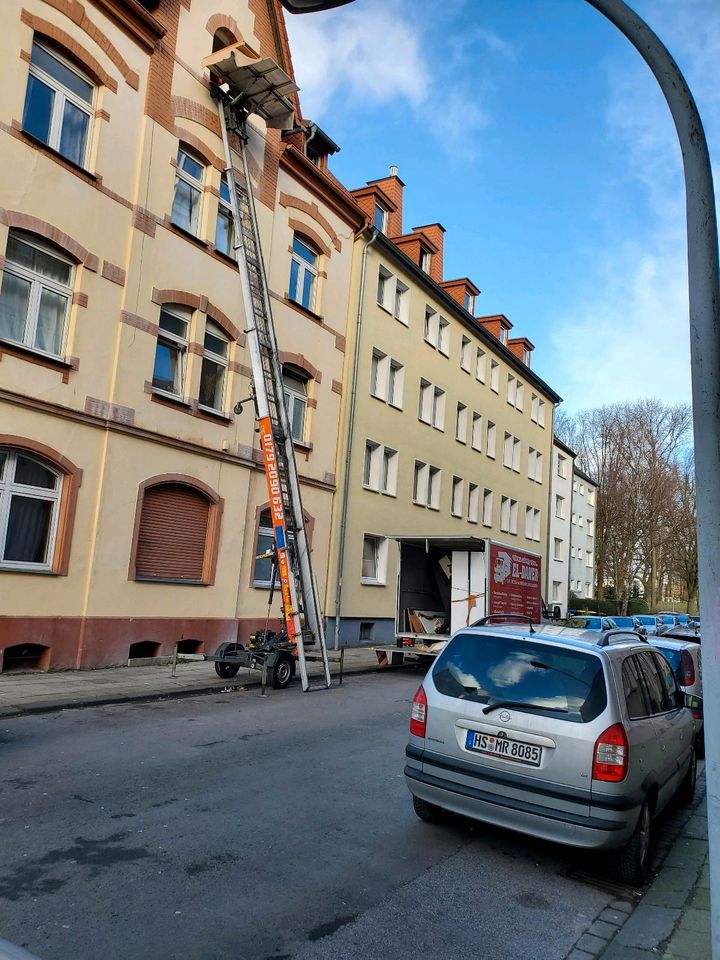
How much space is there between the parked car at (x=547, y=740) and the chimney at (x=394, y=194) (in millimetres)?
24561

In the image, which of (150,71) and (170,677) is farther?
(150,71)

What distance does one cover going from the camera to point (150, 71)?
15.5 metres

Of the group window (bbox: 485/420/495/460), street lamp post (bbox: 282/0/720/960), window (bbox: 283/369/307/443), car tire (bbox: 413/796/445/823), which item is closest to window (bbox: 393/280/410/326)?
window (bbox: 283/369/307/443)

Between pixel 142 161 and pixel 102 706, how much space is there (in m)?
10.3

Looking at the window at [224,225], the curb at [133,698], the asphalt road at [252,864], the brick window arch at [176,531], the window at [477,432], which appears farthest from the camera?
the window at [477,432]

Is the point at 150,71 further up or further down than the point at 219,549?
further up

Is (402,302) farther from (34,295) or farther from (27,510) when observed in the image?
(27,510)

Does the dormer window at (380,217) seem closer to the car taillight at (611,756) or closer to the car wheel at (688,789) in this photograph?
the car wheel at (688,789)

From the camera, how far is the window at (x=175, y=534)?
1520 centimetres

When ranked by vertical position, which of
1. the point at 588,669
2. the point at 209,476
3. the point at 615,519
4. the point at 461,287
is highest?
the point at 461,287

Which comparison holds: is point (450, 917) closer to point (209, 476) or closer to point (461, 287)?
point (209, 476)

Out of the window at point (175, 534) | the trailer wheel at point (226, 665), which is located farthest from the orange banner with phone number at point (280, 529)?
the window at point (175, 534)

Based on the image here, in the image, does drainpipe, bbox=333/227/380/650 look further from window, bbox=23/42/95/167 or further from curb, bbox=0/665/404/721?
window, bbox=23/42/95/167

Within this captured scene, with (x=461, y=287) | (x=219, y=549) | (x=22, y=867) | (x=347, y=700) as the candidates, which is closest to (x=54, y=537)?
(x=219, y=549)
